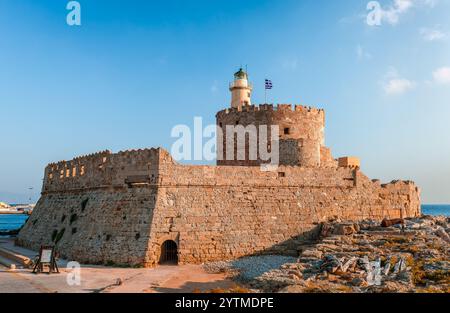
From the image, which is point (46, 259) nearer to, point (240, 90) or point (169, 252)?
point (169, 252)

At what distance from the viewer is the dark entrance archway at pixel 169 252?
772 inches

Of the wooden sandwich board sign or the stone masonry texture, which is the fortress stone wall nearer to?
the stone masonry texture

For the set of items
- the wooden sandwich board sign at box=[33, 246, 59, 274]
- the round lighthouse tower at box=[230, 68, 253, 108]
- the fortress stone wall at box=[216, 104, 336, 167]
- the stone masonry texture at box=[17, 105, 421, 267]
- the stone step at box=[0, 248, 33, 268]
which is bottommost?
the stone step at box=[0, 248, 33, 268]

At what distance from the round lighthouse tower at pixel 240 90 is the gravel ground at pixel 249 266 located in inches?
577

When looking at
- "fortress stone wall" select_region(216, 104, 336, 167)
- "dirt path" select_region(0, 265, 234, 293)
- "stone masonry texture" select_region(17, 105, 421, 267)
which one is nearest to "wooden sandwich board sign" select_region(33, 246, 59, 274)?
"dirt path" select_region(0, 265, 234, 293)

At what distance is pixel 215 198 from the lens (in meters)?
20.7

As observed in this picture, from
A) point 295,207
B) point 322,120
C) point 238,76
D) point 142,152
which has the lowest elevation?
point 295,207

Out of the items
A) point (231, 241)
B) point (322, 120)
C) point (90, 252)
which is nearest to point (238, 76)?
point (322, 120)

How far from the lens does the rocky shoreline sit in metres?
12.4

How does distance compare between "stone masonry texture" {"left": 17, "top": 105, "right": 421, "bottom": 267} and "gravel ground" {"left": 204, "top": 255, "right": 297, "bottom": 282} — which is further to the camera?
"stone masonry texture" {"left": 17, "top": 105, "right": 421, "bottom": 267}

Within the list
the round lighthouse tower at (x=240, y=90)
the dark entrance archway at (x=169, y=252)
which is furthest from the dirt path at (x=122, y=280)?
the round lighthouse tower at (x=240, y=90)
